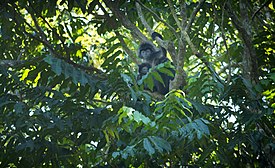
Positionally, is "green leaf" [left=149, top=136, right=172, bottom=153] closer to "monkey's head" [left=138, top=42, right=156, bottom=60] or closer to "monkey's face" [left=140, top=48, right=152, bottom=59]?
"monkey's head" [left=138, top=42, right=156, bottom=60]

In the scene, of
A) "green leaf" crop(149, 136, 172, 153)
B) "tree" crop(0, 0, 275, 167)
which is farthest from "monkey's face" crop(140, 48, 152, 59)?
"green leaf" crop(149, 136, 172, 153)

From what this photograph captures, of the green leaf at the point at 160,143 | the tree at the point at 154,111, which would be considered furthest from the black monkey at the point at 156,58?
the green leaf at the point at 160,143

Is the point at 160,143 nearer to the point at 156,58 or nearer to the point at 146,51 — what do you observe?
the point at 156,58

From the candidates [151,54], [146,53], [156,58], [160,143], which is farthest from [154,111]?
[146,53]

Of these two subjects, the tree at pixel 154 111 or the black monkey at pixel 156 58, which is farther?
the black monkey at pixel 156 58

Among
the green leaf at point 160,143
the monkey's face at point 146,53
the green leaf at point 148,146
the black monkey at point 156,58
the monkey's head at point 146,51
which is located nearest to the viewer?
the green leaf at point 148,146

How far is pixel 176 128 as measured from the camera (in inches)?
157

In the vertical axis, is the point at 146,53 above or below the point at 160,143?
above

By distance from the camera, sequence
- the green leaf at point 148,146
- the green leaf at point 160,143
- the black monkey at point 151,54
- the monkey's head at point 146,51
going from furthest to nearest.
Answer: the monkey's head at point 146,51
the black monkey at point 151,54
the green leaf at point 160,143
the green leaf at point 148,146

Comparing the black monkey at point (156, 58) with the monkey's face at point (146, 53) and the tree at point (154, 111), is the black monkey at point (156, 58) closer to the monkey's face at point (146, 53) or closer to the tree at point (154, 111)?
the monkey's face at point (146, 53)

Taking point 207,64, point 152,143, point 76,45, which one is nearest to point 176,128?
point 152,143

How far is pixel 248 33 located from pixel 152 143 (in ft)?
4.81

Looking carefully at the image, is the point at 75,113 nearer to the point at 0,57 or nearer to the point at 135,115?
the point at 135,115

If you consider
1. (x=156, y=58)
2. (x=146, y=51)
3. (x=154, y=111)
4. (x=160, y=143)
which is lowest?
(x=160, y=143)
